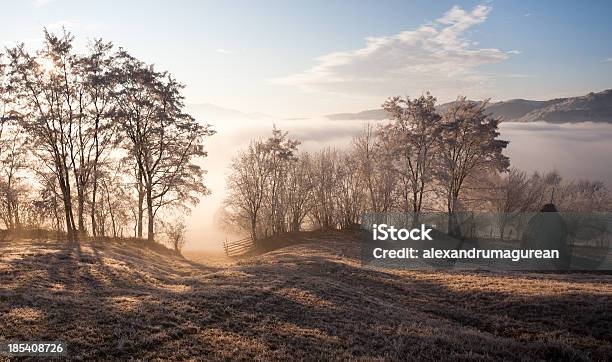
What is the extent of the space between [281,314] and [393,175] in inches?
1449

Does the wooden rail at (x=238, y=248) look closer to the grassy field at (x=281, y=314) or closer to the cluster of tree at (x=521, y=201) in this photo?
the grassy field at (x=281, y=314)

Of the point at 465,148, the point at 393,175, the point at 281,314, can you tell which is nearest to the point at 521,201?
the point at 465,148

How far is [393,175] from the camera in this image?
1951 inches

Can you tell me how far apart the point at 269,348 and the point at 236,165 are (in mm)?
45347

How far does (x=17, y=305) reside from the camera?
12938 millimetres

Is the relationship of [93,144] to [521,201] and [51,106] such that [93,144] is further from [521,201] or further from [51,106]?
[521,201]

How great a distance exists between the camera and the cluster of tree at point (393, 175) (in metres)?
45.5

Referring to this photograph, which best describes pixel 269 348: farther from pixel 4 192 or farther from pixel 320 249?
pixel 4 192

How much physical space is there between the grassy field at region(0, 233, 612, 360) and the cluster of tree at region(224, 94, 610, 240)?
22338mm

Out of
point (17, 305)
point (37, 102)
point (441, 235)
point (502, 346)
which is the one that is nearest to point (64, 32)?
point (37, 102)

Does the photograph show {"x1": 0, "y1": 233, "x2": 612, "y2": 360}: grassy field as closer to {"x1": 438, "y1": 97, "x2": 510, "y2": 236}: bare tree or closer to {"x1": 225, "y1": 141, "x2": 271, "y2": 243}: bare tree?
{"x1": 438, "y1": 97, "x2": 510, "y2": 236}: bare tree

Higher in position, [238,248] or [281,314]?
[281,314]

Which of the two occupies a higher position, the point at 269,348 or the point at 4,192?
the point at 4,192

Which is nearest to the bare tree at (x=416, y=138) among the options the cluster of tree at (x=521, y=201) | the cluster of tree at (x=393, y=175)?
the cluster of tree at (x=393, y=175)
